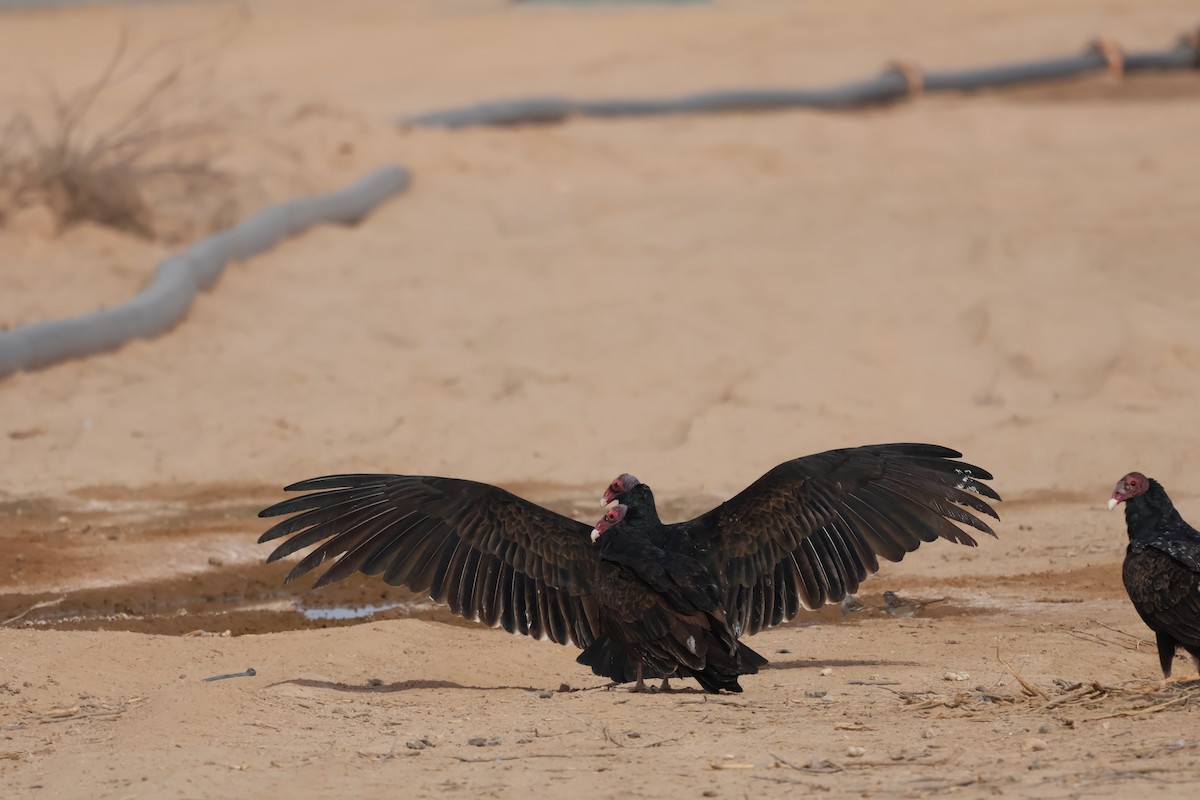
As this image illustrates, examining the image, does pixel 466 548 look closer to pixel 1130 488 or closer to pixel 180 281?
pixel 1130 488

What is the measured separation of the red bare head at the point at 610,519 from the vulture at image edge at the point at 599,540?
0.09 meters

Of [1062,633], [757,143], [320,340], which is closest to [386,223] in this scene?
[320,340]

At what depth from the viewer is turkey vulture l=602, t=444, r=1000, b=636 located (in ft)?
18.1

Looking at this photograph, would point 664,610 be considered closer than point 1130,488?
Yes

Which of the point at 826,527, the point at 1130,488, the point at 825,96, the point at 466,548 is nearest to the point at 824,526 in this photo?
the point at 826,527

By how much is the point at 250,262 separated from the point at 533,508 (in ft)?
19.1

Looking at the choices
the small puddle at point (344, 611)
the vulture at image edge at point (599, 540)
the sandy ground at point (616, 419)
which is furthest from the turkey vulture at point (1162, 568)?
the small puddle at point (344, 611)

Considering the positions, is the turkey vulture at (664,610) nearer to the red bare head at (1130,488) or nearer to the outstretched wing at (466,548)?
the outstretched wing at (466,548)

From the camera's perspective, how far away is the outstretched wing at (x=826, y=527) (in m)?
5.53

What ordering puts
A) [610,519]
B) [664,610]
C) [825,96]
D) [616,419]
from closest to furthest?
[664,610] < [610,519] < [616,419] < [825,96]

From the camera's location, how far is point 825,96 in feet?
53.3

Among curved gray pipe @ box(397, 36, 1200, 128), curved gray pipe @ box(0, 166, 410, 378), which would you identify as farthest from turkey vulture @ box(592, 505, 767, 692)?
curved gray pipe @ box(397, 36, 1200, 128)

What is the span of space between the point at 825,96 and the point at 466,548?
37.6 feet

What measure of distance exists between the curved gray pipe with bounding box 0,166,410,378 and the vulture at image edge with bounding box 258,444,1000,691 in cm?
375
